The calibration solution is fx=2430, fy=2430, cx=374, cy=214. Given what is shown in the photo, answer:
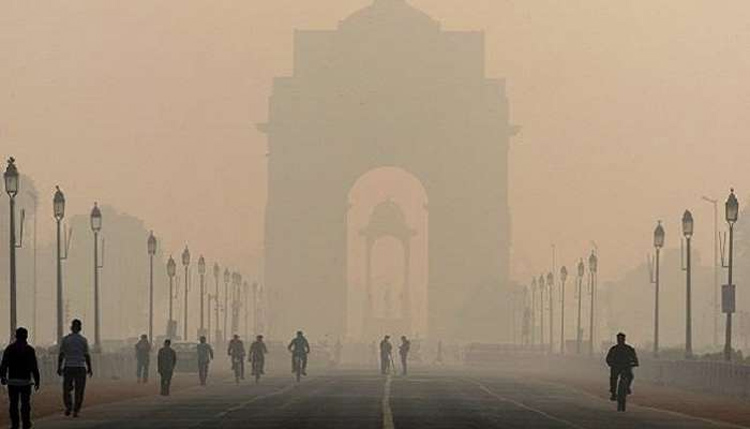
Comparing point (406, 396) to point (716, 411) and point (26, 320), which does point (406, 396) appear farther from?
Answer: point (26, 320)

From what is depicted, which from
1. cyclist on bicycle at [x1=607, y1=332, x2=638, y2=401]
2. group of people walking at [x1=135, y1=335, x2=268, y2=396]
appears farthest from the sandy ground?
cyclist on bicycle at [x1=607, y1=332, x2=638, y2=401]

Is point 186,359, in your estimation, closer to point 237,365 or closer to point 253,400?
point 237,365

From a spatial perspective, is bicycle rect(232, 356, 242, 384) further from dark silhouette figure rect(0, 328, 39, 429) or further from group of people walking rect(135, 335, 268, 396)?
dark silhouette figure rect(0, 328, 39, 429)

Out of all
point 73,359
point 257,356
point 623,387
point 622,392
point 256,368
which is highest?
point 73,359

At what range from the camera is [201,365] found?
78.8m

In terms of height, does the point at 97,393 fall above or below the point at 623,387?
below

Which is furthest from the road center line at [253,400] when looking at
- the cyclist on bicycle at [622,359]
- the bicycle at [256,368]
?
the cyclist on bicycle at [622,359]

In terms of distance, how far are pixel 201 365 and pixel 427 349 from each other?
114692 millimetres

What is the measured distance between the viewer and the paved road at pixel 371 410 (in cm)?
4691

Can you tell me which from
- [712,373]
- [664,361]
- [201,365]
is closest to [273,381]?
[201,365]

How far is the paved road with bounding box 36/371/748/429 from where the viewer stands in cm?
4691

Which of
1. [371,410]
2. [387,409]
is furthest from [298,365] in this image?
[371,410]

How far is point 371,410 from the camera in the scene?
54031 millimetres

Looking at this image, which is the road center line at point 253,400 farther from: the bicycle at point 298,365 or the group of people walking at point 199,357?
the bicycle at point 298,365
